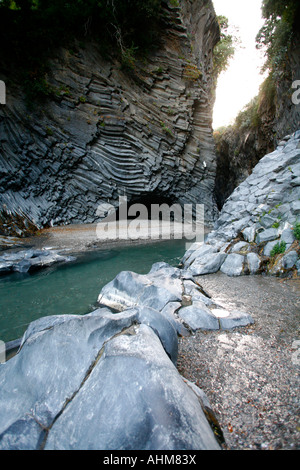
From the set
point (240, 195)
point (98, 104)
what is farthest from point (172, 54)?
point (240, 195)

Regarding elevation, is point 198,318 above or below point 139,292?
below

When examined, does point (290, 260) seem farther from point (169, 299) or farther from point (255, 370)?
point (255, 370)

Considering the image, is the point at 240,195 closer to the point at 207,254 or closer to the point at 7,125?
the point at 207,254

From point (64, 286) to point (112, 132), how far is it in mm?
11465

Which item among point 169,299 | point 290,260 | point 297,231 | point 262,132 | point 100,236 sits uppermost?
point 262,132

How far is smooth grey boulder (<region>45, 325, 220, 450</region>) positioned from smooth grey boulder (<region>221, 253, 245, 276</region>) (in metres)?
3.89

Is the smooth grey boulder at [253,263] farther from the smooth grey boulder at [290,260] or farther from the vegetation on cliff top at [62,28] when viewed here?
the vegetation on cliff top at [62,28]

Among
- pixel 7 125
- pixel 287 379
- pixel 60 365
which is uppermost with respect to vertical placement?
pixel 7 125

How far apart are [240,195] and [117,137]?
9.76 meters

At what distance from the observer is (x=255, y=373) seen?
5.92ft

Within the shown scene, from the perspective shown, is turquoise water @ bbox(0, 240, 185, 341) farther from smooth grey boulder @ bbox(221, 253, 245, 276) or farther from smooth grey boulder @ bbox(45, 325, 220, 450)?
Result: smooth grey boulder @ bbox(45, 325, 220, 450)

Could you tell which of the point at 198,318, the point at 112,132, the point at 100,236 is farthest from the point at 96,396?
the point at 112,132

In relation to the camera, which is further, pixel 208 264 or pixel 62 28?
pixel 62 28
